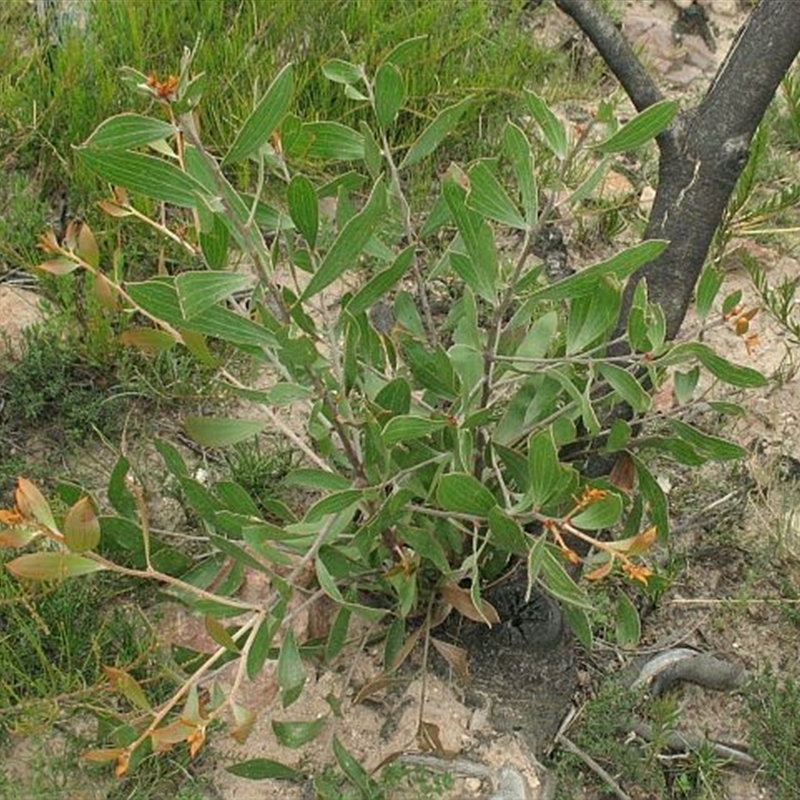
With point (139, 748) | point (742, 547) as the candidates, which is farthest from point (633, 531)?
point (139, 748)

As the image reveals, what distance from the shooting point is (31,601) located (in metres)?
2.48

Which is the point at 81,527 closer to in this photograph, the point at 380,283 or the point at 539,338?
the point at 380,283

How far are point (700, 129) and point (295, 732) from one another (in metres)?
1.27

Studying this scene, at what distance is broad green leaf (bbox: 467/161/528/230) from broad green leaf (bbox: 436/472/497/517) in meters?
0.39

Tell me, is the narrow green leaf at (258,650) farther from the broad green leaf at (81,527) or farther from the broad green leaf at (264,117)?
the broad green leaf at (264,117)

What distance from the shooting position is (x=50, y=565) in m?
1.88

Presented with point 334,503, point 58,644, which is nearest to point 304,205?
point 334,503

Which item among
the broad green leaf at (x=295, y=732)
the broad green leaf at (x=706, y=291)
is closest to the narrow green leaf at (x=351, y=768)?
the broad green leaf at (x=295, y=732)

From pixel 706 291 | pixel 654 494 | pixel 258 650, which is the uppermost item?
pixel 706 291

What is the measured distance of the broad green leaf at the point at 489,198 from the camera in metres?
1.96

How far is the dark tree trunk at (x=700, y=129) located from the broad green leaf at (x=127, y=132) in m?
0.94

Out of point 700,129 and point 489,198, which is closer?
point 489,198

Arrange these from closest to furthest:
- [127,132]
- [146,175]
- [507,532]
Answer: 1. [127,132]
2. [146,175]
3. [507,532]

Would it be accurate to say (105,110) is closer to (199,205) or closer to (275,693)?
(275,693)
